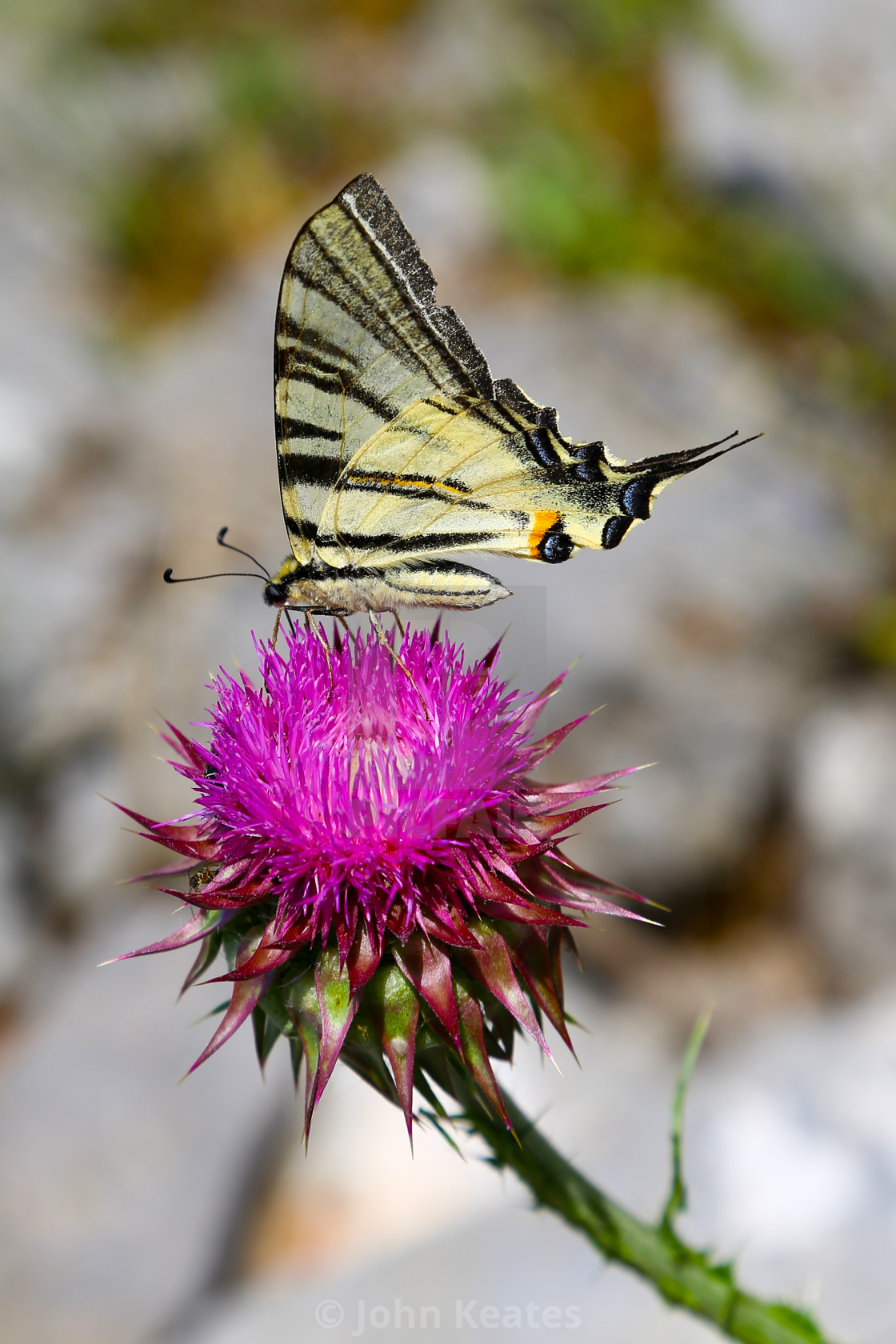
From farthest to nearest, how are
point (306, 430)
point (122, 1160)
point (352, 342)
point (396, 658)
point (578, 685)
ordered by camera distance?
point (578, 685)
point (122, 1160)
point (306, 430)
point (352, 342)
point (396, 658)

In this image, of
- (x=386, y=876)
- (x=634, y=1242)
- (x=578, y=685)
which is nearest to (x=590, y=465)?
(x=386, y=876)

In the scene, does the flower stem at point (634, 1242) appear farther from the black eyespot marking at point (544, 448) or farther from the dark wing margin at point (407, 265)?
the dark wing margin at point (407, 265)

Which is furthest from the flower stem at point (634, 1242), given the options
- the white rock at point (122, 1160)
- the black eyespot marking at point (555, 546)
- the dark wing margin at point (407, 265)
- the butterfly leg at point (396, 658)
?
the white rock at point (122, 1160)

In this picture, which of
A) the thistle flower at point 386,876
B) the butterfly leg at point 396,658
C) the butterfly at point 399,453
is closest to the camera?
the thistle flower at point 386,876

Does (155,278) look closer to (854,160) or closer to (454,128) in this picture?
(454,128)

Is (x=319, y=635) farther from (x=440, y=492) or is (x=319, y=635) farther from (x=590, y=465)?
(x=590, y=465)

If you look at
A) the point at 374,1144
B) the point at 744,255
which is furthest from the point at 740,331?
the point at 374,1144

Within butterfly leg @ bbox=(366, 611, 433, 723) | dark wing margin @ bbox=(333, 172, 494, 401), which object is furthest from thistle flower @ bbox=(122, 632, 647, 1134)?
dark wing margin @ bbox=(333, 172, 494, 401)
